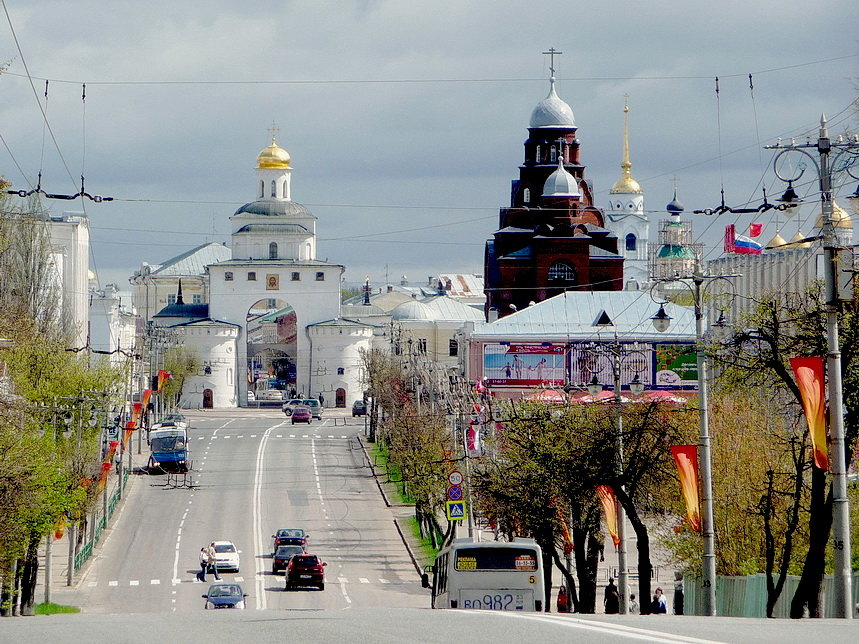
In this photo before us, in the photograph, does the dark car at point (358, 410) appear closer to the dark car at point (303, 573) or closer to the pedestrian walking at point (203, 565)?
the pedestrian walking at point (203, 565)

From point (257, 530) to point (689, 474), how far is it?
29331 mm

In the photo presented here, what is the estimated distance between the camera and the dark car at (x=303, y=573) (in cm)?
4222

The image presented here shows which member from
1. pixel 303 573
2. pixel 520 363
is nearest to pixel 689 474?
pixel 303 573

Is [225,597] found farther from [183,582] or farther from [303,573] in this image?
[183,582]

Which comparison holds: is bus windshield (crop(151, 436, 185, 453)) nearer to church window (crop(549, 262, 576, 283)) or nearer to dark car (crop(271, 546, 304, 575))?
dark car (crop(271, 546, 304, 575))

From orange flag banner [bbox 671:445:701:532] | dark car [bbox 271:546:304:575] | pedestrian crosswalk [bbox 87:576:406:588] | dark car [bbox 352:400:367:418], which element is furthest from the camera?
dark car [bbox 352:400:367:418]

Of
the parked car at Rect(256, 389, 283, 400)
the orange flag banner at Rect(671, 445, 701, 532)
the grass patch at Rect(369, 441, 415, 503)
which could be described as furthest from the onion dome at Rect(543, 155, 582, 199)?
the orange flag banner at Rect(671, 445, 701, 532)

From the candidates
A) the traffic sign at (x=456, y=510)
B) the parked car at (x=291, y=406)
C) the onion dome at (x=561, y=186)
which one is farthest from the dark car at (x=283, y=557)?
the onion dome at (x=561, y=186)

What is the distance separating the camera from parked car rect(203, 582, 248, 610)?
36.6 metres

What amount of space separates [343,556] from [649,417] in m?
19.8

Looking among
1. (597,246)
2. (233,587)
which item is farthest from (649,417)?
(597,246)

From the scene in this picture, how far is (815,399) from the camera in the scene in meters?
20.8

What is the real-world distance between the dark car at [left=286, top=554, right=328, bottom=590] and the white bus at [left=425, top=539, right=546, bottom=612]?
1396 cm

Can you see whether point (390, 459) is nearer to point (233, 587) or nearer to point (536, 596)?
point (233, 587)
